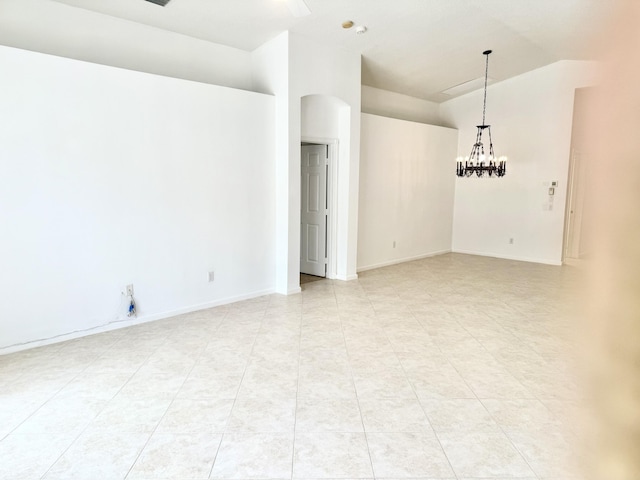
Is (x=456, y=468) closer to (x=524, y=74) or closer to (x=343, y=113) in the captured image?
(x=343, y=113)

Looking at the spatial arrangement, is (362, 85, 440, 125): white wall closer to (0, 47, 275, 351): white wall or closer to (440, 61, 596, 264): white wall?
(440, 61, 596, 264): white wall

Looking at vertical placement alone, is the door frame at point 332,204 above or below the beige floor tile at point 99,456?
above

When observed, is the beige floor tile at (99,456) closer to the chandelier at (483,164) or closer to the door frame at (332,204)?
the door frame at (332,204)

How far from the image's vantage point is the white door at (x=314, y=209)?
20.1 feet

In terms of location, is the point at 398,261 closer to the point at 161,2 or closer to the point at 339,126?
the point at 339,126

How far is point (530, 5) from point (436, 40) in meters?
1.18

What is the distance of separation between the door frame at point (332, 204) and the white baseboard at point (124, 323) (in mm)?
1284

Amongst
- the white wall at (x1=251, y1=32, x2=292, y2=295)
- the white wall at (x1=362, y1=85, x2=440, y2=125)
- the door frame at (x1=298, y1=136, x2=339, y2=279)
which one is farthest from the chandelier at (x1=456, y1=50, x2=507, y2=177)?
the white wall at (x1=251, y1=32, x2=292, y2=295)

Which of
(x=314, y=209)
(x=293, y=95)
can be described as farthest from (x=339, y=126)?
(x=314, y=209)

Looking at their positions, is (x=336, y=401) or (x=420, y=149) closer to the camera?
(x=336, y=401)

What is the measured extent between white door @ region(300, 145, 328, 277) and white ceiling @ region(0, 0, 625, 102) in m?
1.62

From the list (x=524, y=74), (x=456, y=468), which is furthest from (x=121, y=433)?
(x=524, y=74)

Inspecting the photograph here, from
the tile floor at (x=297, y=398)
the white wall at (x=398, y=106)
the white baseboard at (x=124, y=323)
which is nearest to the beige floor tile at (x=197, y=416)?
the tile floor at (x=297, y=398)

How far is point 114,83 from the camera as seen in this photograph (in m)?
3.77
